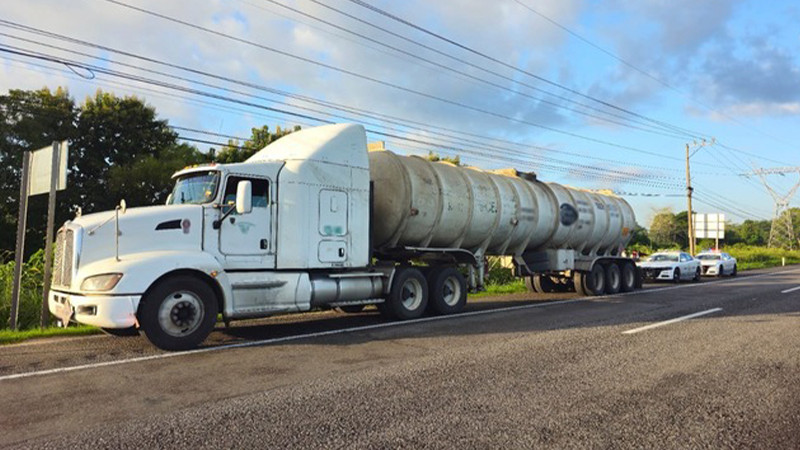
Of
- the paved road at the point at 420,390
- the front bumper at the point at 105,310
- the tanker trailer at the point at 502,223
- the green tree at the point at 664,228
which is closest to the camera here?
the paved road at the point at 420,390

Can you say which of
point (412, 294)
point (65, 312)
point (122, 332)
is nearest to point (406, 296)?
point (412, 294)

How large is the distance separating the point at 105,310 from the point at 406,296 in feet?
18.7

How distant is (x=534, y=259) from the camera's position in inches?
615

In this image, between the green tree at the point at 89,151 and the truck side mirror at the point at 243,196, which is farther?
the green tree at the point at 89,151

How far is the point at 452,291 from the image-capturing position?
467 inches

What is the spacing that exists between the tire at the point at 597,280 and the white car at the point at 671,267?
7384 millimetres

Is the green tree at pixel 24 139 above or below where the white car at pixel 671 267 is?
above

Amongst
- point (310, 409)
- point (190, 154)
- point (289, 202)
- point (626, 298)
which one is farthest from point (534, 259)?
point (190, 154)

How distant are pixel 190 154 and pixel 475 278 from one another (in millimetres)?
21049

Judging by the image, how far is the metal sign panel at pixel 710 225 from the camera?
1751 inches

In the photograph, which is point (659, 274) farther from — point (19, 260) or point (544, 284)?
point (19, 260)

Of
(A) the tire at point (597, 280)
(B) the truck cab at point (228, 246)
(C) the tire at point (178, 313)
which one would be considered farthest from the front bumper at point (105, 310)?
(A) the tire at point (597, 280)

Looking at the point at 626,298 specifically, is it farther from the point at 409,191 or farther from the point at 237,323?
the point at 237,323

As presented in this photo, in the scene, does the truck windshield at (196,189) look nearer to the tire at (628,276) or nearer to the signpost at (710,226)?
the tire at (628,276)
